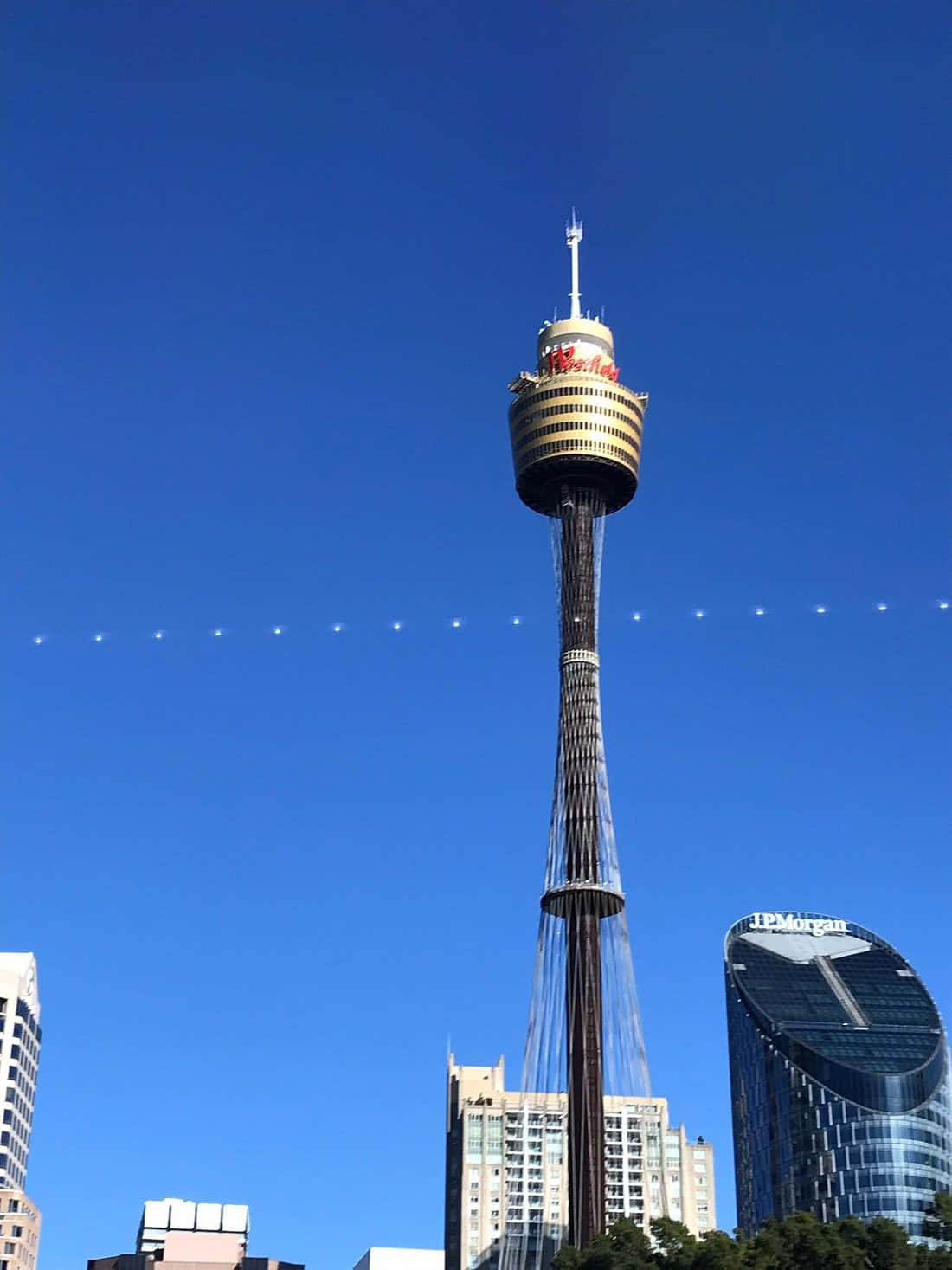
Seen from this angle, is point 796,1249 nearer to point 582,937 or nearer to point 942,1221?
point 942,1221

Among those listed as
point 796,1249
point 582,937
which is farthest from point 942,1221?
point 582,937

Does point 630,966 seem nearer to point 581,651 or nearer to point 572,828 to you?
point 572,828

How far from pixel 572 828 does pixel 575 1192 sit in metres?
36.0

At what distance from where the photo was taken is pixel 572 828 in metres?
190

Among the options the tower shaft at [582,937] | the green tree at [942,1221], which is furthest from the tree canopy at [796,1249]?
the tower shaft at [582,937]

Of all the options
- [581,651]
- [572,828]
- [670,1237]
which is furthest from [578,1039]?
[670,1237]

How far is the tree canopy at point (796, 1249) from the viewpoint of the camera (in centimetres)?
11925

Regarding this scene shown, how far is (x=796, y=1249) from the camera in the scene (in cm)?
12194

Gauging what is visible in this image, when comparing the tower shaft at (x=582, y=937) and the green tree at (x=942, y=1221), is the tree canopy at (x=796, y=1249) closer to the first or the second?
the green tree at (x=942, y=1221)

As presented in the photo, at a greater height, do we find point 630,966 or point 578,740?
point 578,740

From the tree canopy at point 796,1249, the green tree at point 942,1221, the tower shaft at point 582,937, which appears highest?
the tower shaft at point 582,937

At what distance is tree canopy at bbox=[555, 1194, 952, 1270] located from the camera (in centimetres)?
11925

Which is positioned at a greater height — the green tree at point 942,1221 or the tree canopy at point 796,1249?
the green tree at point 942,1221

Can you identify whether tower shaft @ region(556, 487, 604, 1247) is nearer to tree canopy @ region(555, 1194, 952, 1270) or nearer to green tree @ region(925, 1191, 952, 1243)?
tree canopy @ region(555, 1194, 952, 1270)
